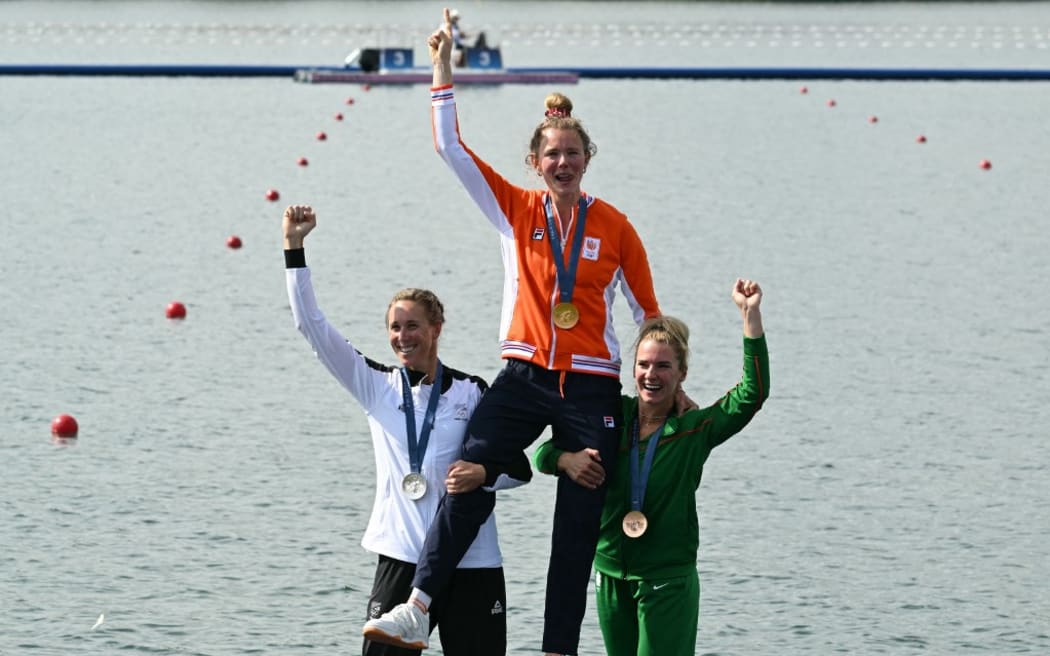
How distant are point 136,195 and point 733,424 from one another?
26912 millimetres

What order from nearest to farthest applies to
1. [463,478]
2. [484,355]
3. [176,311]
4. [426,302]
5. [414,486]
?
[463,478] < [414,486] < [426,302] < [484,355] < [176,311]

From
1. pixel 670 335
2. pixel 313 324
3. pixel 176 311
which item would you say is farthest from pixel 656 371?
pixel 176 311

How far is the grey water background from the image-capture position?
40.0 feet

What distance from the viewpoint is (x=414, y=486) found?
7.59 metres

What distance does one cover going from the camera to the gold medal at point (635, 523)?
757 centimetres

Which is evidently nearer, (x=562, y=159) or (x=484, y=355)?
(x=562, y=159)

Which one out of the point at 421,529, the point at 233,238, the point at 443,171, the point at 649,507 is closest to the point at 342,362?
the point at 421,529

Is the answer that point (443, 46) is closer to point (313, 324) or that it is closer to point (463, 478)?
point (313, 324)

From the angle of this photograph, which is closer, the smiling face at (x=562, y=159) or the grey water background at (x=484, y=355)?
the smiling face at (x=562, y=159)

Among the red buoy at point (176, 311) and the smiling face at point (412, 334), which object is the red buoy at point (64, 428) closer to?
the red buoy at point (176, 311)

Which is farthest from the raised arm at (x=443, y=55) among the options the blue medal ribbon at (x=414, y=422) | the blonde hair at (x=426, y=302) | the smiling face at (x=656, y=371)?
the smiling face at (x=656, y=371)

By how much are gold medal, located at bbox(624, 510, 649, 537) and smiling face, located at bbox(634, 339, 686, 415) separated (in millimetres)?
472

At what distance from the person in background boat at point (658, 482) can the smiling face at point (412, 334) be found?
0.64 metres

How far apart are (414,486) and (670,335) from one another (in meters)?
1.25
